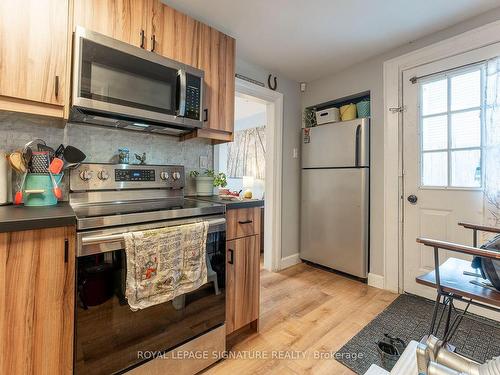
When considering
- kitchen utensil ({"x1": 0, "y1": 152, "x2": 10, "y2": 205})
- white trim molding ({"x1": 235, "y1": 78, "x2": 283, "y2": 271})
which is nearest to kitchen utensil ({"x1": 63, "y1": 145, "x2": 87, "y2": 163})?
kitchen utensil ({"x1": 0, "y1": 152, "x2": 10, "y2": 205})

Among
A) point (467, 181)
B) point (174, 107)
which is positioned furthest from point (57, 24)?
point (467, 181)

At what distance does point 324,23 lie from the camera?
6.40ft

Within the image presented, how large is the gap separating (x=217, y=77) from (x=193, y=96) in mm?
320

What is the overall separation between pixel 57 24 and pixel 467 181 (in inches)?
111

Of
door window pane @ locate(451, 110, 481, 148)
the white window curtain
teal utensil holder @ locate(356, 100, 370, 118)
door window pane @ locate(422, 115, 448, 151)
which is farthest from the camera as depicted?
teal utensil holder @ locate(356, 100, 370, 118)

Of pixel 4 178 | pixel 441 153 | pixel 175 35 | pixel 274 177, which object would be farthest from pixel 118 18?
pixel 441 153

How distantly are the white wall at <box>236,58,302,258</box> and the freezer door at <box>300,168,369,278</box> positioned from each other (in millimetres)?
98

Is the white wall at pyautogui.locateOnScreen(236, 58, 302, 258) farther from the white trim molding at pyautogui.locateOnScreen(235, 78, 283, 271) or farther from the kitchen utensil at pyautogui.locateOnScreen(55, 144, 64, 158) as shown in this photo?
the kitchen utensil at pyautogui.locateOnScreen(55, 144, 64, 158)

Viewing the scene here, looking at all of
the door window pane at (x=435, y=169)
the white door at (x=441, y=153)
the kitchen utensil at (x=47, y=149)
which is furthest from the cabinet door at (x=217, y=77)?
the door window pane at (x=435, y=169)

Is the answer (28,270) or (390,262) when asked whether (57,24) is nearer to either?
(28,270)

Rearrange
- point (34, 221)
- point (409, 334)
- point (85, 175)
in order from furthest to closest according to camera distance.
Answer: point (409, 334)
point (85, 175)
point (34, 221)

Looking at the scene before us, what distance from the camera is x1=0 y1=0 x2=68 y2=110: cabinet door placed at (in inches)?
43.5

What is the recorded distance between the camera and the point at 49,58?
1196 mm

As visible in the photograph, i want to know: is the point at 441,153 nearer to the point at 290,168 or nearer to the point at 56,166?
the point at 290,168
